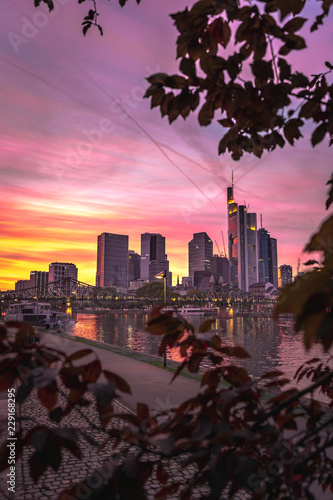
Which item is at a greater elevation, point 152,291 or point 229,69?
point 229,69

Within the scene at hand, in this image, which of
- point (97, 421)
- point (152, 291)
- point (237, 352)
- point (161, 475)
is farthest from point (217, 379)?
point (152, 291)

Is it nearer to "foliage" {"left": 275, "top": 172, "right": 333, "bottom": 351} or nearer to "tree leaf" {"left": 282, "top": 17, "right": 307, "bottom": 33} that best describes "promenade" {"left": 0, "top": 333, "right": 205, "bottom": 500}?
"foliage" {"left": 275, "top": 172, "right": 333, "bottom": 351}

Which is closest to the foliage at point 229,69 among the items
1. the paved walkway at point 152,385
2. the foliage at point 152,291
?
the paved walkway at point 152,385

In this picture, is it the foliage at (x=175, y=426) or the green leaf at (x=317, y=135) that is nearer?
the foliage at (x=175, y=426)

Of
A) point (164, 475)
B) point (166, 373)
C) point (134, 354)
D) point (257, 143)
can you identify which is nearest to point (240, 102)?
point (257, 143)

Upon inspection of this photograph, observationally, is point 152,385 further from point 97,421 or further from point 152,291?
point 152,291

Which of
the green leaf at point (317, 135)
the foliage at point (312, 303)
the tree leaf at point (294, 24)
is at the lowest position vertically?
the foliage at point (312, 303)

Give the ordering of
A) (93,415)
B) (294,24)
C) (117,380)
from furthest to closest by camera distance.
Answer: (93,415)
(294,24)
(117,380)

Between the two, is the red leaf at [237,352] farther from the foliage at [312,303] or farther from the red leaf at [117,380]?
the foliage at [312,303]

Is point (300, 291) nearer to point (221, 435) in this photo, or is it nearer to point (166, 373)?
point (221, 435)

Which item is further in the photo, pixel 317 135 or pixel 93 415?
pixel 93 415

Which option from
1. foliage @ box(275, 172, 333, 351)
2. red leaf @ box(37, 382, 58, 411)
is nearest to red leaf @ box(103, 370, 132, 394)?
red leaf @ box(37, 382, 58, 411)

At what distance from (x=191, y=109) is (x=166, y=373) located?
1296 cm

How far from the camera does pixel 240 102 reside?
6.39 feet
